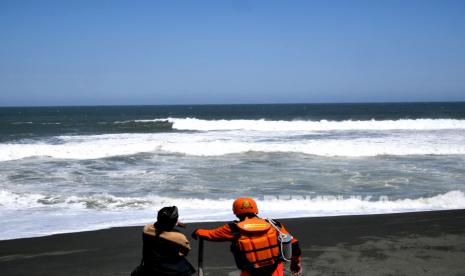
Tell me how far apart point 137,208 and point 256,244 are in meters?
6.84

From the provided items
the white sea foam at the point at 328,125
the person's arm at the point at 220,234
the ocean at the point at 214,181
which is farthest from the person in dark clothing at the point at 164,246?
the white sea foam at the point at 328,125

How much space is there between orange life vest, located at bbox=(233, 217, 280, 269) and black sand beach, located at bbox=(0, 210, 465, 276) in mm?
2447

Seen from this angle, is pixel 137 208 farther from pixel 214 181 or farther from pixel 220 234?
pixel 220 234

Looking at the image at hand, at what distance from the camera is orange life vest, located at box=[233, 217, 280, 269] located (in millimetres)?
3064

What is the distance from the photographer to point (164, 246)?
3199 millimetres

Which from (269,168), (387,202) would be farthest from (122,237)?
(269,168)

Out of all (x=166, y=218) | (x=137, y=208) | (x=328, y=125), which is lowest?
(x=137, y=208)

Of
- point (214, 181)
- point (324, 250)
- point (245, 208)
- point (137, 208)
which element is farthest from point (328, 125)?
point (245, 208)

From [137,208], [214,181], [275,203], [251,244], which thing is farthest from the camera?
[214,181]

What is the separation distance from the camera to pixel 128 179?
13.3 meters

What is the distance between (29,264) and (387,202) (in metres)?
6.93

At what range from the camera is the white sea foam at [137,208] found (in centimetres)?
822

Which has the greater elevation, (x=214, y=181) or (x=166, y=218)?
(x=166, y=218)

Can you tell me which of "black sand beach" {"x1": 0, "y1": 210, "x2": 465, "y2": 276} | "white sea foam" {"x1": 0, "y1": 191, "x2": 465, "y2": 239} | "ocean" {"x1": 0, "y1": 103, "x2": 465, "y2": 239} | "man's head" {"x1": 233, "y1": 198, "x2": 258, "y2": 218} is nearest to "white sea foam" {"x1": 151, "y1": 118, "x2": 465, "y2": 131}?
"ocean" {"x1": 0, "y1": 103, "x2": 465, "y2": 239}
